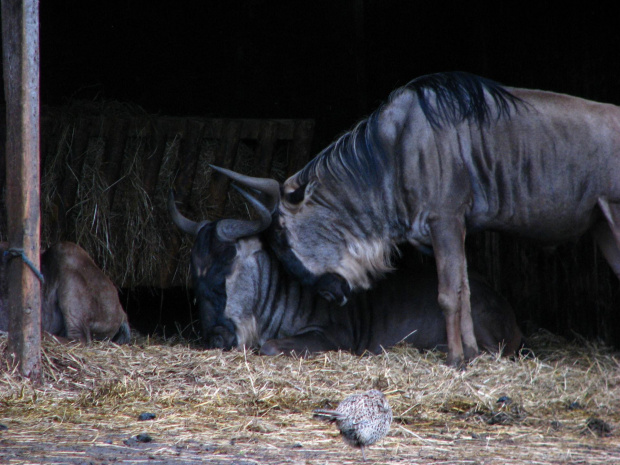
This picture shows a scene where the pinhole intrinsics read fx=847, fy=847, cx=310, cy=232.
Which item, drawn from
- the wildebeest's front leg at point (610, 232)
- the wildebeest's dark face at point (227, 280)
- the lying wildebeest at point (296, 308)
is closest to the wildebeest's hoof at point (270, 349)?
the lying wildebeest at point (296, 308)

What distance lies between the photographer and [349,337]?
6809 mm

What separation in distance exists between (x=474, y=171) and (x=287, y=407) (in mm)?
2220

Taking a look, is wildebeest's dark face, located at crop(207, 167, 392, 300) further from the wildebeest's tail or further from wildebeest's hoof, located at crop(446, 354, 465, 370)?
the wildebeest's tail

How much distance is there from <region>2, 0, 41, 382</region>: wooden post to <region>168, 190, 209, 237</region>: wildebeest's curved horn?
184cm

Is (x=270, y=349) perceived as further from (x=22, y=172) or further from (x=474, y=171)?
(x=22, y=172)

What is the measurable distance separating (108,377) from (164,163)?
9.50 feet

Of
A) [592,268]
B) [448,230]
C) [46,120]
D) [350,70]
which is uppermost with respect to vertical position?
[350,70]

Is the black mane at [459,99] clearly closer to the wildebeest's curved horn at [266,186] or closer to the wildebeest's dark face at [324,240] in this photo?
the wildebeest's dark face at [324,240]

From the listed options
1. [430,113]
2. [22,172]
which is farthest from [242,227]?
[22,172]

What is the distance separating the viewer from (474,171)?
5789 millimetres

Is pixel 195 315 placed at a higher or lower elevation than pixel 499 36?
lower

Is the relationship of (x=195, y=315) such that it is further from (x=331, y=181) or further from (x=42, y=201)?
(x=331, y=181)

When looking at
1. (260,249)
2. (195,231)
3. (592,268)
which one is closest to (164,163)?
(195,231)

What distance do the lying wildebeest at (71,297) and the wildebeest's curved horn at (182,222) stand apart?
31.5 inches
